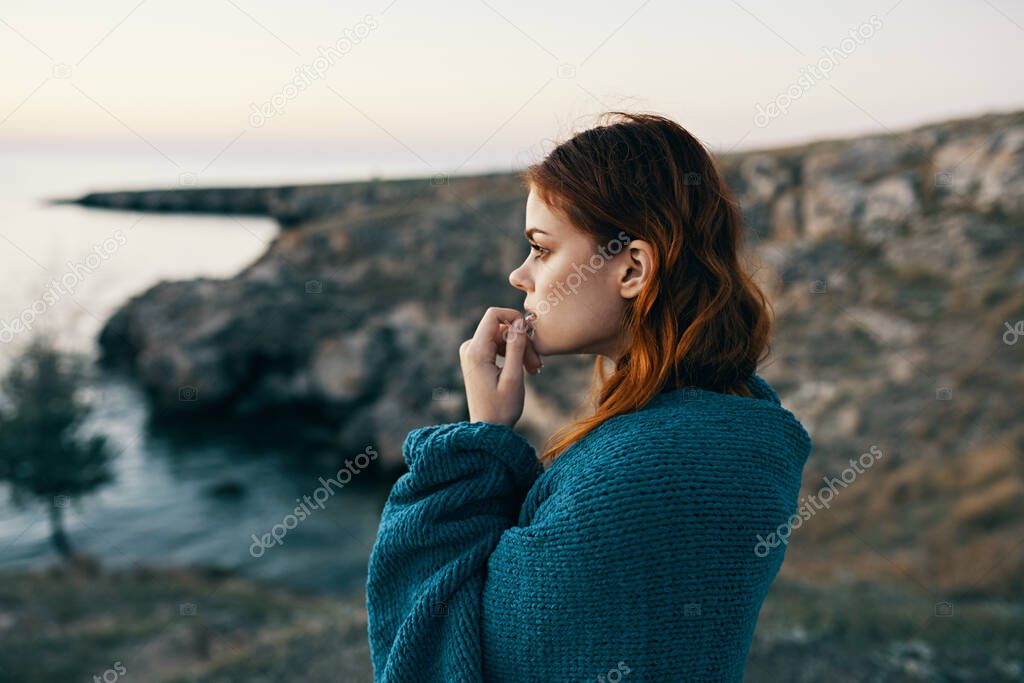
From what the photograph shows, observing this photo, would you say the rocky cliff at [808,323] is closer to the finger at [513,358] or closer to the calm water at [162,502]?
the calm water at [162,502]

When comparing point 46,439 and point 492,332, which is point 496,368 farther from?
point 46,439

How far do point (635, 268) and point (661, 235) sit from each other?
10 centimetres

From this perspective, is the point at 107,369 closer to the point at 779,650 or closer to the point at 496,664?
the point at 779,650

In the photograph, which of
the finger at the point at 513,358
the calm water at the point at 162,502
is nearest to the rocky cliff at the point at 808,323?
the calm water at the point at 162,502

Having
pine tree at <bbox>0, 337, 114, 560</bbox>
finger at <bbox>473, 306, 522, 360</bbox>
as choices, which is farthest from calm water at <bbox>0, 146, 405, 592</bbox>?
finger at <bbox>473, 306, 522, 360</bbox>

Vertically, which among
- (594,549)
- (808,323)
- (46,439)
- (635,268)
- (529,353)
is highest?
(635,268)

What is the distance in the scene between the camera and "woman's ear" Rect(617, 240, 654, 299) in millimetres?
1563

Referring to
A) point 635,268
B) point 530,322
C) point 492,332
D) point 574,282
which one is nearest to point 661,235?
point 635,268

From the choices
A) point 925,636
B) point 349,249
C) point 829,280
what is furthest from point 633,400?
point 349,249

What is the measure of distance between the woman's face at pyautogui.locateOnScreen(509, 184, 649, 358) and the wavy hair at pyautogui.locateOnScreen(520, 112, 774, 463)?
0.09 feet

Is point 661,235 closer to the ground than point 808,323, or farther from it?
farther from it

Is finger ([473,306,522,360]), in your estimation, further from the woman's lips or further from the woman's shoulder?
the woman's shoulder

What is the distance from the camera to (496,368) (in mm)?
1764

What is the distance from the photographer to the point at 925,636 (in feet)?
18.3
